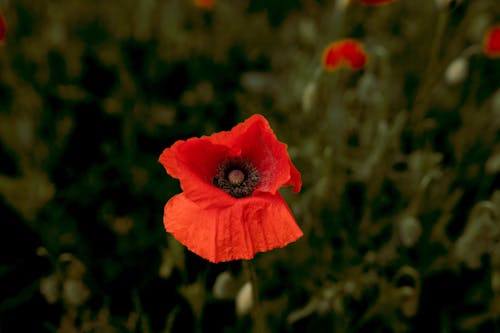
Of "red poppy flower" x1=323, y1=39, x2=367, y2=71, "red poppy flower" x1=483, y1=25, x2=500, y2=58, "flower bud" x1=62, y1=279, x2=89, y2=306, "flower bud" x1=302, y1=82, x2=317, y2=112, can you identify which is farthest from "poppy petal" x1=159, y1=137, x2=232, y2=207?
"red poppy flower" x1=483, y1=25, x2=500, y2=58

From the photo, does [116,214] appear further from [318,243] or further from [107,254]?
[318,243]

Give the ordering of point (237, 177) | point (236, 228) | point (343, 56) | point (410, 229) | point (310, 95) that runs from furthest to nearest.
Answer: point (343, 56) → point (310, 95) → point (410, 229) → point (237, 177) → point (236, 228)

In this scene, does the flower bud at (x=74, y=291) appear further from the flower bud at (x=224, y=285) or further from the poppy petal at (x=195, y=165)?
the poppy petal at (x=195, y=165)

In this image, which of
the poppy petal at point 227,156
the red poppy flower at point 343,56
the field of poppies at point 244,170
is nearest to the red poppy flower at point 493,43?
the field of poppies at point 244,170

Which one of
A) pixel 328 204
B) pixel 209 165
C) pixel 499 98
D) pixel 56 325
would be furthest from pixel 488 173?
pixel 56 325

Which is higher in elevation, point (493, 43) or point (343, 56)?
point (493, 43)

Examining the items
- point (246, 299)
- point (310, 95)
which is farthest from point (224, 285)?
point (310, 95)

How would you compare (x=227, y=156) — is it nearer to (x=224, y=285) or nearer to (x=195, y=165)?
(x=195, y=165)

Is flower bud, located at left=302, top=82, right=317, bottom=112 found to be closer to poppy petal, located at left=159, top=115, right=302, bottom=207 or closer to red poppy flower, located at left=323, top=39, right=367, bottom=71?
red poppy flower, located at left=323, top=39, right=367, bottom=71
